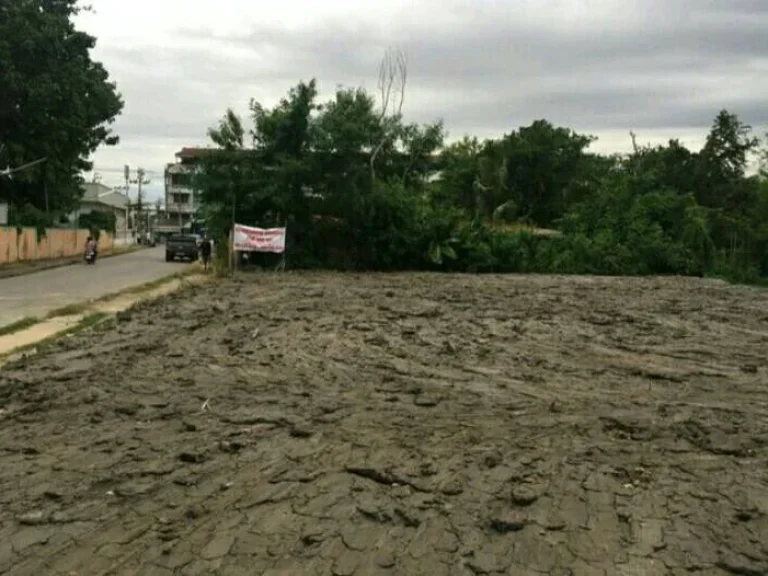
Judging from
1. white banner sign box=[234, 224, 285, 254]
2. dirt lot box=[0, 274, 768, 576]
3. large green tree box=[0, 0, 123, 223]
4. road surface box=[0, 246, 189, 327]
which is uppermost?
large green tree box=[0, 0, 123, 223]

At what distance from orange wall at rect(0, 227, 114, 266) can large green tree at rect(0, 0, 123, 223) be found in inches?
73.6

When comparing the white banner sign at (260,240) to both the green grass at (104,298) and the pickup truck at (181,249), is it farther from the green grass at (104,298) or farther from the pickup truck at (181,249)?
the pickup truck at (181,249)

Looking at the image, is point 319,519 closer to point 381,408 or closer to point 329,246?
point 381,408

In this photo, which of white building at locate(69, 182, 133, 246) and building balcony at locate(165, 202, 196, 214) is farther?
building balcony at locate(165, 202, 196, 214)

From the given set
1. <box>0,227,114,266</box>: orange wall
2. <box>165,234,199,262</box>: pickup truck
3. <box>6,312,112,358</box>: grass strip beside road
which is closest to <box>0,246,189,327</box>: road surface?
<box>6,312,112,358</box>: grass strip beside road

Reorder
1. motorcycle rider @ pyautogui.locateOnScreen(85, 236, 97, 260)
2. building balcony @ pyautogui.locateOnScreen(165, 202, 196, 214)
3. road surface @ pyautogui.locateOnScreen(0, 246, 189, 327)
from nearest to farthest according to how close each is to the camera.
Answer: road surface @ pyautogui.locateOnScreen(0, 246, 189, 327) < motorcycle rider @ pyautogui.locateOnScreen(85, 236, 97, 260) < building balcony @ pyautogui.locateOnScreen(165, 202, 196, 214)

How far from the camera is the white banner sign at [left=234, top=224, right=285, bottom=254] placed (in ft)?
103

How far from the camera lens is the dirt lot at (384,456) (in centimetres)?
443

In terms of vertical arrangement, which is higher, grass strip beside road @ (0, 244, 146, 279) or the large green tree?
the large green tree

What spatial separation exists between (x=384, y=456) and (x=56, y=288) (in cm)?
2181

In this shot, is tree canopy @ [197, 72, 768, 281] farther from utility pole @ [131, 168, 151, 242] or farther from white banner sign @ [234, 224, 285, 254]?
utility pole @ [131, 168, 151, 242]

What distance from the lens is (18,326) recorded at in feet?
49.2

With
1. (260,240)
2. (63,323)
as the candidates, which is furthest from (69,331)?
(260,240)

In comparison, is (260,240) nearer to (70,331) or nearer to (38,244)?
(70,331)
